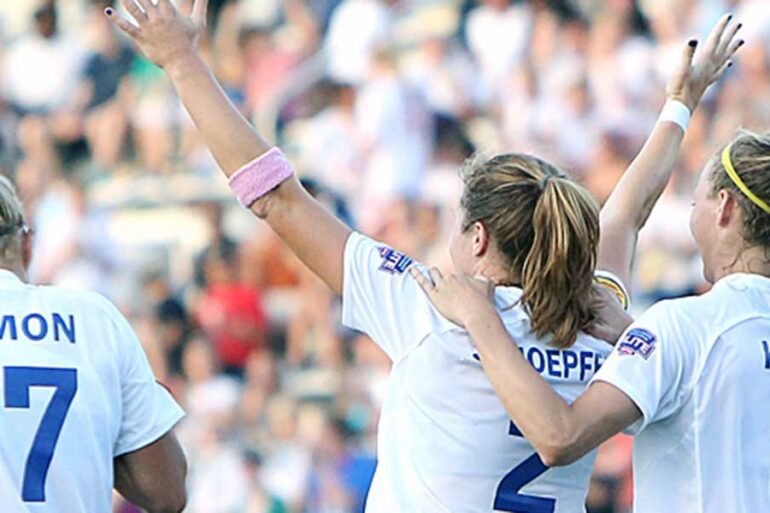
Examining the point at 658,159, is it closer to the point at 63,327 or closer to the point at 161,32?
the point at 161,32

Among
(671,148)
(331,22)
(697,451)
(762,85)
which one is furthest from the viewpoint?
(331,22)

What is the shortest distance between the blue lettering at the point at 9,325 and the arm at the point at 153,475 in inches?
16.0

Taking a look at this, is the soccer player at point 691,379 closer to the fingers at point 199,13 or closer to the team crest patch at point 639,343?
the team crest patch at point 639,343

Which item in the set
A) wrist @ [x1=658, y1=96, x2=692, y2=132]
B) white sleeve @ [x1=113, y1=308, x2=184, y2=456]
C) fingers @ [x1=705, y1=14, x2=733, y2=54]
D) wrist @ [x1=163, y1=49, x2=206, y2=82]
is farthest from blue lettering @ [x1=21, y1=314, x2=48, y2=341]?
fingers @ [x1=705, y1=14, x2=733, y2=54]

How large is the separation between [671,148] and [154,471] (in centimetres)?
158

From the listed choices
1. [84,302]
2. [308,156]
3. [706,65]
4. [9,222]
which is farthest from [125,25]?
[308,156]

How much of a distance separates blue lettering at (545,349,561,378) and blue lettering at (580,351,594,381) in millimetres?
58

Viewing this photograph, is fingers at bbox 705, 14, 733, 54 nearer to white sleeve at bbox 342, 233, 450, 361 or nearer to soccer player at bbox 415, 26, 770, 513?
soccer player at bbox 415, 26, 770, 513

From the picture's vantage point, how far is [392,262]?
344 centimetres

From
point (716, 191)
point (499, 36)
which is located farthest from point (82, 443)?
point (499, 36)

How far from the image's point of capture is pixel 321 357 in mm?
9836

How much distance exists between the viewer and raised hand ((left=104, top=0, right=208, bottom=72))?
350cm

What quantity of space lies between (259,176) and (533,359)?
727mm

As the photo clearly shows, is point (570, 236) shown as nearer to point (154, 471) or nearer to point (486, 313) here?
point (486, 313)
